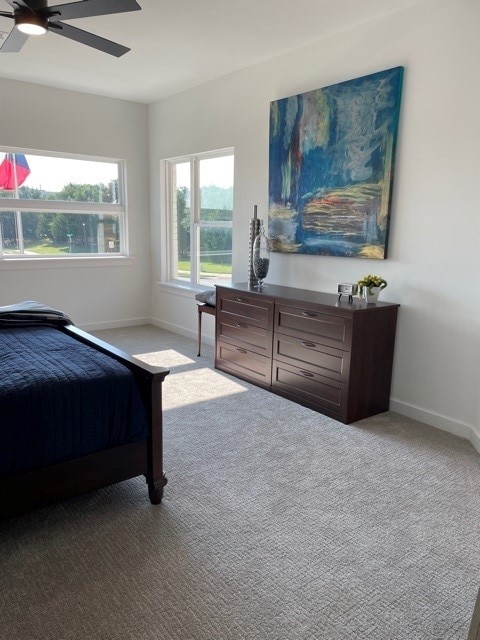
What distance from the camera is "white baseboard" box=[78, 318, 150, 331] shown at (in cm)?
555

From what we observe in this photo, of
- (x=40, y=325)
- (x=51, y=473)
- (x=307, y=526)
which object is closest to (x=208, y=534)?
(x=307, y=526)

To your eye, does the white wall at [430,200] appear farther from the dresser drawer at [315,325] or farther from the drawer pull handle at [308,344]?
the drawer pull handle at [308,344]

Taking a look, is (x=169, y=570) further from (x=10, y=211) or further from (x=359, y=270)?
(x=10, y=211)

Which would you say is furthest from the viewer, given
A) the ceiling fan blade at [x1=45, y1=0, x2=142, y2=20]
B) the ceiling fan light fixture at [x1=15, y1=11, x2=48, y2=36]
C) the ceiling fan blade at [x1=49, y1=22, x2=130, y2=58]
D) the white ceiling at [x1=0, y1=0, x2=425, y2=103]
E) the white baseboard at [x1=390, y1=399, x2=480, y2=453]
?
the white ceiling at [x1=0, y1=0, x2=425, y2=103]

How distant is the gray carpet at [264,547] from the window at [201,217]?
2.58m

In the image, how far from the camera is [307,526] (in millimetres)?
2039

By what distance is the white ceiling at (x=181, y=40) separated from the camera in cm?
301

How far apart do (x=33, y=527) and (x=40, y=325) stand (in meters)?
1.36

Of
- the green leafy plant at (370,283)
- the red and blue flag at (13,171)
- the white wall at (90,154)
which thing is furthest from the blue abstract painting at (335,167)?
the red and blue flag at (13,171)

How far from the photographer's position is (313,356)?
10.8 ft

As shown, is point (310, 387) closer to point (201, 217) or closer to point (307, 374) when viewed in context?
point (307, 374)

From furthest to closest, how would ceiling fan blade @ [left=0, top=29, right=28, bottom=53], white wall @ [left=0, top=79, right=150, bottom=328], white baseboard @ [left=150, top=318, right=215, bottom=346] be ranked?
white baseboard @ [left=150, top=318, right=215, bottom=346]
white wall @ [left=0, top=79, right=150, bottom=328]
ceiling fan blade @ [left=0, top=29, right=28, bottom=53]

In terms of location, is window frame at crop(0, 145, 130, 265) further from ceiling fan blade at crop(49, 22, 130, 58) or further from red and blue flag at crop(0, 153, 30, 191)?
ceiling fan blade at crop(49, 22, 130, 58)

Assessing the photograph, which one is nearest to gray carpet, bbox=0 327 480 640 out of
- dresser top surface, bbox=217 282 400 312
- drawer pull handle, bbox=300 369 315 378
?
drawer pull handle, bbox=300 369 315 378
